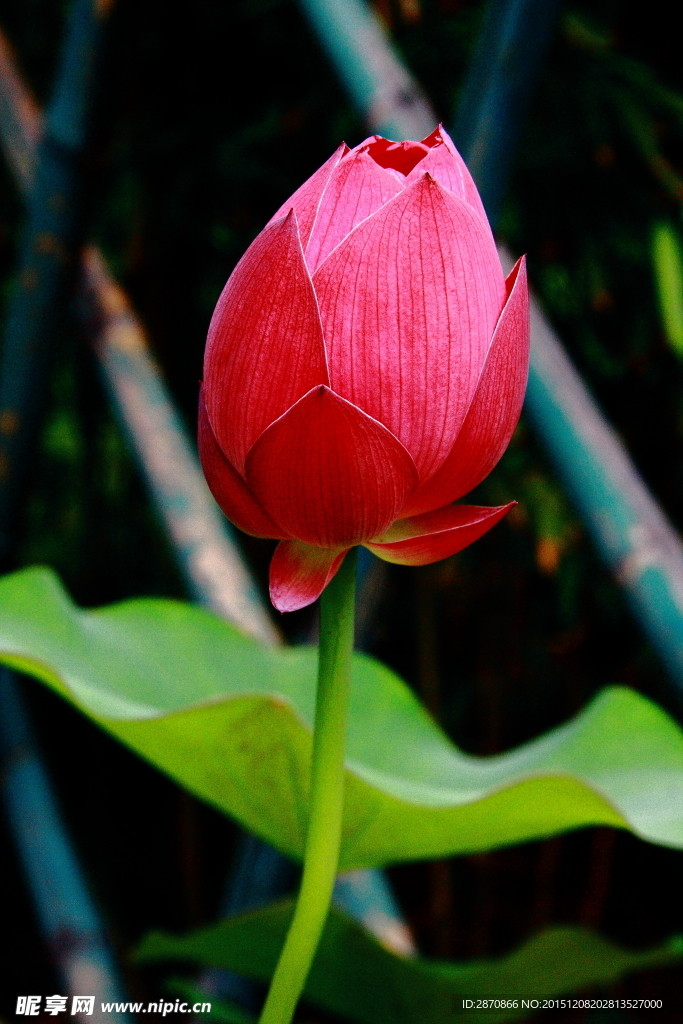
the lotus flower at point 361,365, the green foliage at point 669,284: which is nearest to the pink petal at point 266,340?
the lotus flower at point 361,365

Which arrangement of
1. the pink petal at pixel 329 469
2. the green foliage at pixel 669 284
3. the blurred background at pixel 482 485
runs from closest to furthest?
the pink petal at pixel 329 469
the green foliage at pixel 669 284
the blurred background at pixel 482 485

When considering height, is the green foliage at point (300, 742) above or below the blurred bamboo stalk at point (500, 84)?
below

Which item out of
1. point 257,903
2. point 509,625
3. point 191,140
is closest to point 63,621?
point 257,903

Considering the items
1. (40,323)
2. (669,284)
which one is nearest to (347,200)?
(40,323)

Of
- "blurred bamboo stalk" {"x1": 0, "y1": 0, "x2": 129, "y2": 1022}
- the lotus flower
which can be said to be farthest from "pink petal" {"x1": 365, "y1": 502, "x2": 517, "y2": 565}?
"blurred bamboo stalk" {"x1": 0, "y1": 0, "x2": 129, "y2": 1022}

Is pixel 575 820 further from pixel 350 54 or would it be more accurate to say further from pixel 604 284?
pixel 604 284

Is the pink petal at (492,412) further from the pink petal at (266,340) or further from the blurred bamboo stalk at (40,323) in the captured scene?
the blurred bamboo stalk at (40,323)
